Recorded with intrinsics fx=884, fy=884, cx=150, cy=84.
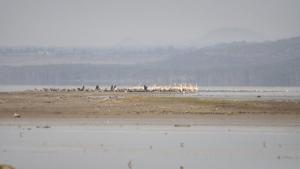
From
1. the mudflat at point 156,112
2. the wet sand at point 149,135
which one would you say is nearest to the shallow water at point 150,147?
the wet sand at point 149,135

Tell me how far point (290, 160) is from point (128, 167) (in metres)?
6.23

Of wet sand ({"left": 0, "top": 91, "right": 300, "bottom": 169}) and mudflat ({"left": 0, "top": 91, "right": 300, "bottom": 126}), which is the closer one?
wet sand ({"left": 0, "top": 91, "right": 300, "bottom": 169})

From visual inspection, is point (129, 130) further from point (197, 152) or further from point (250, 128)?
point (197, 152)

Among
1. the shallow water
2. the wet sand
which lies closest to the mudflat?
the wet sand

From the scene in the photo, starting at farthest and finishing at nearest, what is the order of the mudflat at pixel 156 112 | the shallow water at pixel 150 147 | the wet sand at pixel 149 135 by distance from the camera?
the mudflat at pixel 156 112 → the wet sand at pixel 149 135 → the shallow water at pixel 150 147

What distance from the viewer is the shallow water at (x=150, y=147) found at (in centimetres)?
3103

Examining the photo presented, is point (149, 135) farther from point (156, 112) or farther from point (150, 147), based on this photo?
point (156, 112)

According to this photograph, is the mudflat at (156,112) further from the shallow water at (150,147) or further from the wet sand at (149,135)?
the shallow water at (150,147)

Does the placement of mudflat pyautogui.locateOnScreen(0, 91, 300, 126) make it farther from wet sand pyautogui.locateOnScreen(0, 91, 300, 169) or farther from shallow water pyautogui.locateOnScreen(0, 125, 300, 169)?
shallow water pyautogui.locateOnScreen(0, 125, 300, 169)

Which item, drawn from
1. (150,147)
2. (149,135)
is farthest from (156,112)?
(150,147)

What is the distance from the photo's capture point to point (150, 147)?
1425 inches

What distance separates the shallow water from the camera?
3103 cm

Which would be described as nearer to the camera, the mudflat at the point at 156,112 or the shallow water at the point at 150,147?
the shallow water at the point at 150,147

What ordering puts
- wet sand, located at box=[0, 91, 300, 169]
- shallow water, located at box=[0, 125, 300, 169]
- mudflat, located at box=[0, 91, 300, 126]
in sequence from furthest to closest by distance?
mudflat, located at box=[0, 91, 300, 126]
wet sand, located at box=[0, 91, 300, 169]
shallow water, located at box=[0, 125, 300, 169]
